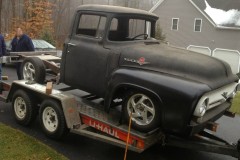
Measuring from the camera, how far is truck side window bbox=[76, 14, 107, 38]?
236 inches

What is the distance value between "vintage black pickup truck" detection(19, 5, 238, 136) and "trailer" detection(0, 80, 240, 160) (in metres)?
0.26

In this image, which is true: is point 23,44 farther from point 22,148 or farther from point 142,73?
point 142,73

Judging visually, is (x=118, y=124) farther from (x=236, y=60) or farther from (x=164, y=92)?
(x=236, y=60)

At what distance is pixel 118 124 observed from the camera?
5.51m

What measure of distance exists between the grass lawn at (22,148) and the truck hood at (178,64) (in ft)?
6.39

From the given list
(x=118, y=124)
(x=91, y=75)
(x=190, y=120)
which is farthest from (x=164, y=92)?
(x=91, y=75)

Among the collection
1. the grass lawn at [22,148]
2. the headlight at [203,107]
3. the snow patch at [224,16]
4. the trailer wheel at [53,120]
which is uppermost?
the snow patch at [224,16]

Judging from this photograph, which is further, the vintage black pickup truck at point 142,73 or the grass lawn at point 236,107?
the grass lawn at point 236,107

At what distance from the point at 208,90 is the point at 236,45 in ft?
86.4

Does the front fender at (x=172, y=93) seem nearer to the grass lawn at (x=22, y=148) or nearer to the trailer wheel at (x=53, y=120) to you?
the trailer wheel at (x=53, y=120)

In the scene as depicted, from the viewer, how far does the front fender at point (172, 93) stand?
460 centimetres

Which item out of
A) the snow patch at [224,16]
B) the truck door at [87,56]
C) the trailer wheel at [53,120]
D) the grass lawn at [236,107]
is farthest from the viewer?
the snow patch at [224,16]

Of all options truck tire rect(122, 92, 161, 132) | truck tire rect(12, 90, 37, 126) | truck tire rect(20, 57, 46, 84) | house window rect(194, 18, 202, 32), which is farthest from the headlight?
house window rect(194, 18, 202, 32)

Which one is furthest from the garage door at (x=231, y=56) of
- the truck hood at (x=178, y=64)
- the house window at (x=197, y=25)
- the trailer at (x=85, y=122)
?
the truck hood at (x=178, y=64)
